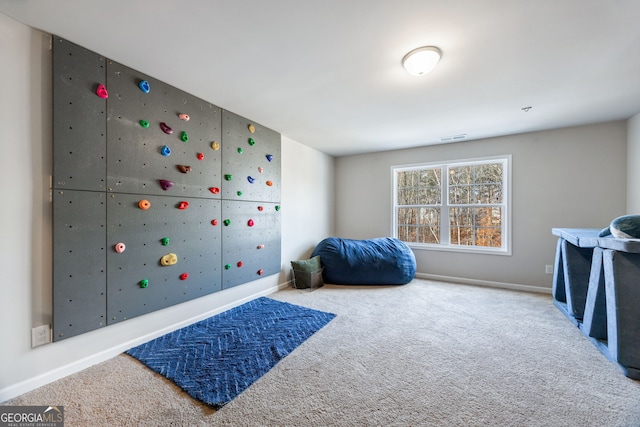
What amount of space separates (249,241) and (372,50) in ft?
7.88

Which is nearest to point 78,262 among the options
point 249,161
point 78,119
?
point 78,119

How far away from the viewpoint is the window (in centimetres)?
380

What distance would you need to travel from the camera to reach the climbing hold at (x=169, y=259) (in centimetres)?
223

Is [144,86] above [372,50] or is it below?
below

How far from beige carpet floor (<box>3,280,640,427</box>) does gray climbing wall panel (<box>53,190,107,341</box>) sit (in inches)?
15.1

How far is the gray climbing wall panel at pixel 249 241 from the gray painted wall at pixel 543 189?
251 centimetres

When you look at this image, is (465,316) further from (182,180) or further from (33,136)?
(33,136)

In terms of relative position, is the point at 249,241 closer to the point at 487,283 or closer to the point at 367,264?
the point at 367,264

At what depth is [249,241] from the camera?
10.2ft

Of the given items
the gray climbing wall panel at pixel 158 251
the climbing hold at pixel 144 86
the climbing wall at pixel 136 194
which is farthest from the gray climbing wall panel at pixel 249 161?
the climbing hold at pixel 144 86

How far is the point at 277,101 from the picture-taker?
2.61m

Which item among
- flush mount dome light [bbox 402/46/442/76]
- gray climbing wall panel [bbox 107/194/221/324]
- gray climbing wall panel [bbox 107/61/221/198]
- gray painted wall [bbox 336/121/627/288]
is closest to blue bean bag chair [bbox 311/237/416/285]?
gray painted wall [bbox 336/121/627/288]

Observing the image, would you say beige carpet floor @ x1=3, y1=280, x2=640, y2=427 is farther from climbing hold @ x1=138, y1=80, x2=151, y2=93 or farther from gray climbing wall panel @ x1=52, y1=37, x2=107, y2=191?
climbing hold @ x1=138, y1=80, x2=151, y2=93

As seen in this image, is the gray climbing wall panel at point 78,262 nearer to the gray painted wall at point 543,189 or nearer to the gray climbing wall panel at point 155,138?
the gray climbing wall panel at point 155,138
